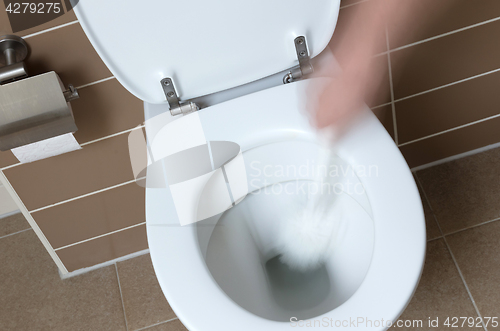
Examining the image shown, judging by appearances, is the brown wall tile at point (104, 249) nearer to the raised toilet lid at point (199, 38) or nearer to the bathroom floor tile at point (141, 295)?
the bathroom floor tile at point (141, 295)

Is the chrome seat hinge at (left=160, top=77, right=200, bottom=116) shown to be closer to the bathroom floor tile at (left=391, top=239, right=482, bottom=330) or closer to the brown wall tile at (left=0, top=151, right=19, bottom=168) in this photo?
the brown wall tile at (left=0, top=151, right=19, bottom=168)

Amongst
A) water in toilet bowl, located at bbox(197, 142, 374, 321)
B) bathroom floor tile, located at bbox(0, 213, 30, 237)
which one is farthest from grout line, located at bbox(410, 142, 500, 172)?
bathroom floor tile, located at bbox(0, 213, 30, 237)

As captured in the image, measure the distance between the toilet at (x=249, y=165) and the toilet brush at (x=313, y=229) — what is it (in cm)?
2

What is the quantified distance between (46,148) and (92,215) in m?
0.26

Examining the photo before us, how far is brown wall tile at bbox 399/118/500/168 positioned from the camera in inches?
42.8

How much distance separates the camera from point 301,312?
70cm

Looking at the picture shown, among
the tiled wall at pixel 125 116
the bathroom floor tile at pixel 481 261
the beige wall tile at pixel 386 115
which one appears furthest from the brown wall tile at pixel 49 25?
the bathroom floor tile at pixel 481 261

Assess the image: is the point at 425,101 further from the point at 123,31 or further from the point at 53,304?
the point at 53,304

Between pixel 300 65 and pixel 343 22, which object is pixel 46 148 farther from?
pixel 343 22

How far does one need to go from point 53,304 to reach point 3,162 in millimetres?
395

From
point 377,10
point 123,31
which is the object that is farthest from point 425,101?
point 123,31

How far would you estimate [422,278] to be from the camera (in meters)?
0.98

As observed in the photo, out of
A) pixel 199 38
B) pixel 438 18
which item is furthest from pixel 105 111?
pixel 438 18

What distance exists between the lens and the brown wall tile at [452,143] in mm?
1087
